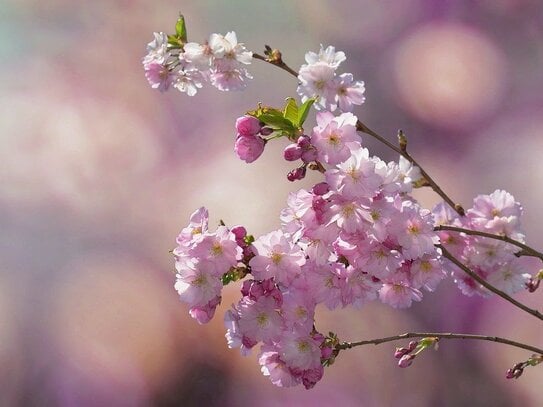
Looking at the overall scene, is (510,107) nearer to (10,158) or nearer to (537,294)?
(537,294)

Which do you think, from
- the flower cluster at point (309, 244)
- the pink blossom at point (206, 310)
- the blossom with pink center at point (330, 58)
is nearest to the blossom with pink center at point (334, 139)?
the flower cluster at point (309, 244)

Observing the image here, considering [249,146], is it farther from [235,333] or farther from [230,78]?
[235,333]

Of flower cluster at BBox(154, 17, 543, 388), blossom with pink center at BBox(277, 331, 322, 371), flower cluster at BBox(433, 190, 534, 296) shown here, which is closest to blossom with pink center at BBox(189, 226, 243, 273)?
flower cluster at BBox(154, 17, 543, 388)

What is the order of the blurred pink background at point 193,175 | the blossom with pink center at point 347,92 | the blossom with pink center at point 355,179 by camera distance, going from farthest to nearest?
the blurred pink background at point 193,175 → the blossom with pink center at point 347,92 → the blossom with pink center at point 355,179

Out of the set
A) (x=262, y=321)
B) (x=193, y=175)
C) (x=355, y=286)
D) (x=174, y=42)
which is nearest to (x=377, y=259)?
(x=355, y=286)

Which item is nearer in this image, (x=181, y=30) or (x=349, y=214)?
(x=349, y=214)

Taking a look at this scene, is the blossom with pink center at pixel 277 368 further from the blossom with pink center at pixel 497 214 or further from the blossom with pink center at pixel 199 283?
the blossom with pink center at pixel 497 214
